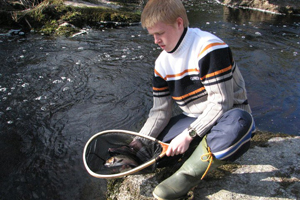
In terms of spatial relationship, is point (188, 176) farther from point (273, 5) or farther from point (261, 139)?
point (273, 5)

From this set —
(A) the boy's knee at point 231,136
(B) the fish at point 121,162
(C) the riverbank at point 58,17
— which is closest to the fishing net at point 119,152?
(B) the fish at point 121,162

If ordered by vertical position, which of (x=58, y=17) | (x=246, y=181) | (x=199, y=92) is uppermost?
(x=199, y=92)

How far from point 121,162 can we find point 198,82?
3.19 feet

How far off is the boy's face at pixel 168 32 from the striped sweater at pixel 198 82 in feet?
0.22

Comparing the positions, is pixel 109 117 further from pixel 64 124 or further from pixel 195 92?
pixel 195 92

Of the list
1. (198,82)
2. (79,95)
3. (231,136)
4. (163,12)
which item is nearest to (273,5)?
(79,95)

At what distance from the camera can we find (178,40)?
7.04 feet

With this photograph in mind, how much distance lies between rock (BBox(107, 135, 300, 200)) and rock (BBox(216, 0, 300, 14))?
38.2 ft

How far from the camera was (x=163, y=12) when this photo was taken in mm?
1991

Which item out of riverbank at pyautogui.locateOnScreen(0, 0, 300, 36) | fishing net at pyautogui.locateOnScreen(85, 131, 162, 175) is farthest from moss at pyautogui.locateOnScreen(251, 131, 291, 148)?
riverbank at pyautogui.locateOnScreen(0, 0, 300, 36)

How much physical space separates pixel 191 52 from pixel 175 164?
109 centimetres

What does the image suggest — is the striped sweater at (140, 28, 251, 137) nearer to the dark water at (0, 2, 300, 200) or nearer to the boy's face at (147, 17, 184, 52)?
the boy's face at (147, 17, 184, 52)

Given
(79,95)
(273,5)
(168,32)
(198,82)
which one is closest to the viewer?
(168,32)

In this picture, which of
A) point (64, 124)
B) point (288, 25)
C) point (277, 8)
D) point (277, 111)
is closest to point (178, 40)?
point (64, 124)
